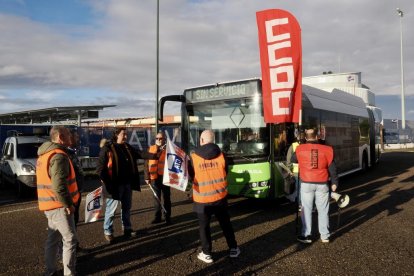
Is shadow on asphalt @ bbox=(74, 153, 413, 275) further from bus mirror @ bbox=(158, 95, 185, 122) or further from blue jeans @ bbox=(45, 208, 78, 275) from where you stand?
bus mirror @ bbox=(158, 95, 185, 122)

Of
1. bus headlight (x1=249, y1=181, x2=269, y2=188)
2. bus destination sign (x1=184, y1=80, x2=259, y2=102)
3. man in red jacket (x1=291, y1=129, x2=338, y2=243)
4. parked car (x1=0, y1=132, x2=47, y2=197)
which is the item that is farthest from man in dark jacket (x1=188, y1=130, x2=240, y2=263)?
parked car (x1=0, y1=132, x2=47, y2=197)

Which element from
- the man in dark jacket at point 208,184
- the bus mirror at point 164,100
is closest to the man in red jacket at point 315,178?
the man in dark jacket at point 208,184

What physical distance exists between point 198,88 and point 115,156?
398 cm

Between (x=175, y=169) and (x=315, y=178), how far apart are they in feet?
7.36

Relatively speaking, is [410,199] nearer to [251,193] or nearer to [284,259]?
[251,193]

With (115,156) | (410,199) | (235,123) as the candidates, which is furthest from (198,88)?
(410,199)

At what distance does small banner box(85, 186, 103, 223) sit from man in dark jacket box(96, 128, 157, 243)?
16 centimetres

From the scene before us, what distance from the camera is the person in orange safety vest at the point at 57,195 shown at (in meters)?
4.16

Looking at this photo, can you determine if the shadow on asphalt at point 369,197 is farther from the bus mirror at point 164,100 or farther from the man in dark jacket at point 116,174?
the bus mirror at point 164,100

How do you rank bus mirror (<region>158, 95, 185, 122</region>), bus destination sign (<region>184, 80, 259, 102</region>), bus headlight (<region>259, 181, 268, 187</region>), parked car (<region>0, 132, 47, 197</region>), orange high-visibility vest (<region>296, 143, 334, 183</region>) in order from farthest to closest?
parked car (<region>0, 132, 47, 197</region>) < bus mirror (<region>158, 95, 185, 122</region>) < bus destination sign (<region>184, 80, 259, 102</region>) < bus headlight (<region>259, 181, 268, 187</region>) < orange high-visibility vest (<region>296, 143, 334, 183</region>)

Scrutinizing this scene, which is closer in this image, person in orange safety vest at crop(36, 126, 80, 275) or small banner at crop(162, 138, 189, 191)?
person in orange safety vest at crop(36, 126, 80, 275)

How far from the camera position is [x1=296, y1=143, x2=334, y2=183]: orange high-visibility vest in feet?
19.3

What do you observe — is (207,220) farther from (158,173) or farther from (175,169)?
(158,173)

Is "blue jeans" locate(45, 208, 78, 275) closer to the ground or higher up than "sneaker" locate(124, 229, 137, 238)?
higher up
